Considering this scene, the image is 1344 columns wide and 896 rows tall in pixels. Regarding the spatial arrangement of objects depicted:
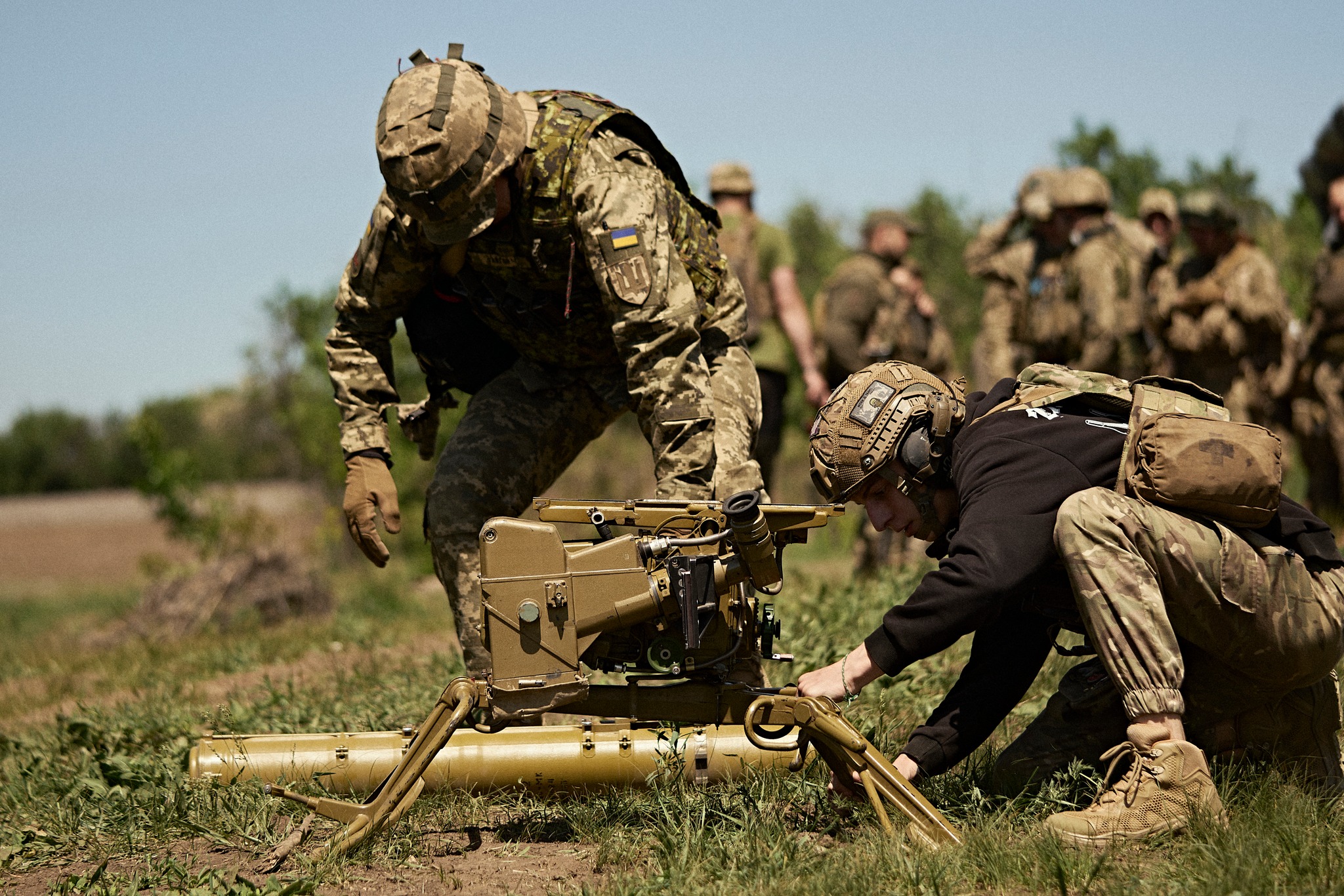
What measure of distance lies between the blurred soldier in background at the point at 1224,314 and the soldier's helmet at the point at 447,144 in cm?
690

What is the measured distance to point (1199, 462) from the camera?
3131 millimetres

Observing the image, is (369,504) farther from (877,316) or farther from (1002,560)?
(877,316)

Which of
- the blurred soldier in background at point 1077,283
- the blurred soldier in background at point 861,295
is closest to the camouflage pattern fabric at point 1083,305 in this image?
the blurred soldier in background at point 1077,283

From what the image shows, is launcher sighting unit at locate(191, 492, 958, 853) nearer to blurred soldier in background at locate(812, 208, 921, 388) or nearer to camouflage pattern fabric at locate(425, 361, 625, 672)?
camouflage pattern fabric at locate(425, 361, 625, 672)

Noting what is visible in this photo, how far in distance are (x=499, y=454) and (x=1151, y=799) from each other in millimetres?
2590

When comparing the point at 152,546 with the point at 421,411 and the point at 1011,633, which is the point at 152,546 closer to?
the point at 421,411

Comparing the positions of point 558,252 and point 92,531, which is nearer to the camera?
point 558,252

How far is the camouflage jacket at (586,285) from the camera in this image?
4109mm

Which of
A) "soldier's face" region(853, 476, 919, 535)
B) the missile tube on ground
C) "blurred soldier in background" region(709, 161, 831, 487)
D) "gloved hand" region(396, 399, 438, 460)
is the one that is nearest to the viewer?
"soldier's face" region(853, 476, 919, 535)

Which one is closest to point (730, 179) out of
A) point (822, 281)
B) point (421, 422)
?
point (421, 422)

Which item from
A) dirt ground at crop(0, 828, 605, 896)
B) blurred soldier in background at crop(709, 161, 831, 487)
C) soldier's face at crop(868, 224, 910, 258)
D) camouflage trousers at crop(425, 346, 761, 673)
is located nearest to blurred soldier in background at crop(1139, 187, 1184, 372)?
soldier's face at crop(868, 224, 910, 258)

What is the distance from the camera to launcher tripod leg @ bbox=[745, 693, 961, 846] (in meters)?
3.18

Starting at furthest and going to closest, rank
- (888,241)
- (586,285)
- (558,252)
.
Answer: (888,241)
(586,285)
(558,252)

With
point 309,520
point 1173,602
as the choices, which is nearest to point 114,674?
point 1173,602
